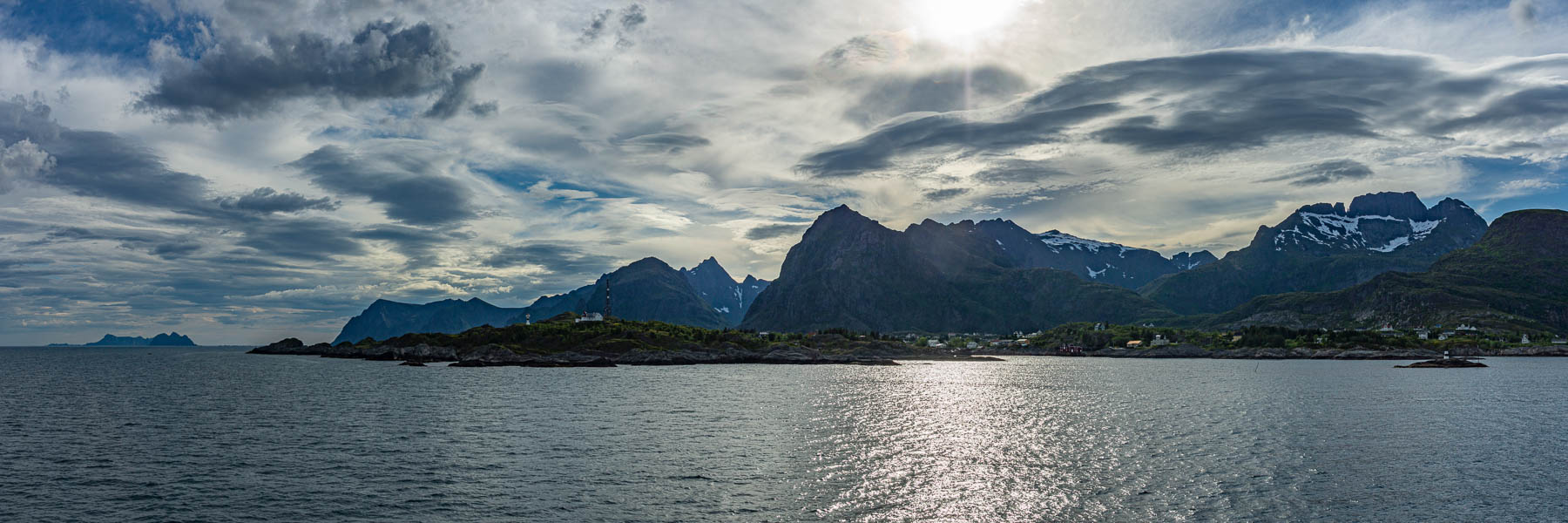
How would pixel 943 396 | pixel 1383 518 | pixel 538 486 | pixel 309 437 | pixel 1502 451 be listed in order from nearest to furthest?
1. pixel 1383 518
2. pixel 538 486
3. pixel 1502 451
4. pixel 309 437
5. pixel 943 396

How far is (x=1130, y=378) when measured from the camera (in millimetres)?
183125

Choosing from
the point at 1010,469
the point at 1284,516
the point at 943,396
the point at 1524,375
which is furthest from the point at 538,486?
the point at 1524,375

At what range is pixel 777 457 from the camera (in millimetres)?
62625

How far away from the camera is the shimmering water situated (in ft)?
146

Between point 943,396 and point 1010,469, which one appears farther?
point 943,396

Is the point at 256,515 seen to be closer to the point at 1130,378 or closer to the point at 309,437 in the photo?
the point at 309,437

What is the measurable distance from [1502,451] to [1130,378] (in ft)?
398

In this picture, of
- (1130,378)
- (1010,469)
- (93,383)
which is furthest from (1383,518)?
(93,383)

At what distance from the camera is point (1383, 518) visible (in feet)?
138

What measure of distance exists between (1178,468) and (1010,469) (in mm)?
11794

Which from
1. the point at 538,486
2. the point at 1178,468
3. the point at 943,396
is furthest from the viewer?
the point at 943,396

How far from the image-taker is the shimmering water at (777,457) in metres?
44.5

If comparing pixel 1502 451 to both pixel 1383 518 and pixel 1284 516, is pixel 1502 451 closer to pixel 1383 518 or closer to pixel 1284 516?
pixel 1383 518

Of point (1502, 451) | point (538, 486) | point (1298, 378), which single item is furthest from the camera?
point (1298, 378)
